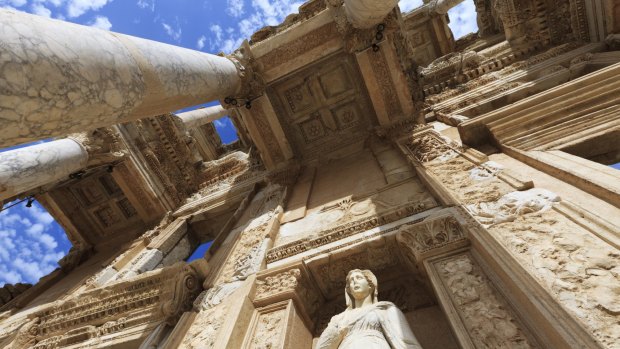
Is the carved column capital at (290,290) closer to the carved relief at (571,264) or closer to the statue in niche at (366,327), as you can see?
the statue in niche at (366,327)

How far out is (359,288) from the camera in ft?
10.9

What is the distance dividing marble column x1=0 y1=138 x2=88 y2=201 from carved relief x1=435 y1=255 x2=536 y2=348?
7452 millimetres

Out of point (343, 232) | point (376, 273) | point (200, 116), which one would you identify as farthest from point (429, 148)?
point (200, 116)

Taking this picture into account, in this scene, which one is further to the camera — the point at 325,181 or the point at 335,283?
the point at 325,181

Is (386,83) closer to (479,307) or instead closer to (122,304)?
(479,307)

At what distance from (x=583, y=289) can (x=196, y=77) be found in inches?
207

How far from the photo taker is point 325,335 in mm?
3004

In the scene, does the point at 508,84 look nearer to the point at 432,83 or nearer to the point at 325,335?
Result: the point at 432,83

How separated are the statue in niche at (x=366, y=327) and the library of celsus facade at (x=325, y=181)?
1.50 ft

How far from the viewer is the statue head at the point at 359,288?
332cm

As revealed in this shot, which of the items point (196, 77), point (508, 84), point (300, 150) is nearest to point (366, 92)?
point (300, 150)

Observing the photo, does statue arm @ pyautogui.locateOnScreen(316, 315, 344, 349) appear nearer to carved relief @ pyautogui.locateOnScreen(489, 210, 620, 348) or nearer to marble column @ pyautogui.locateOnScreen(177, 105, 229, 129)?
carved relief @ pyautogui.locateOnScreen(489, 210, 620, 348)

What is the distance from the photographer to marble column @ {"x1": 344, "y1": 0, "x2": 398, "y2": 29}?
6227mm

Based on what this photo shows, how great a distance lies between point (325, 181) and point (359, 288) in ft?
15.5
